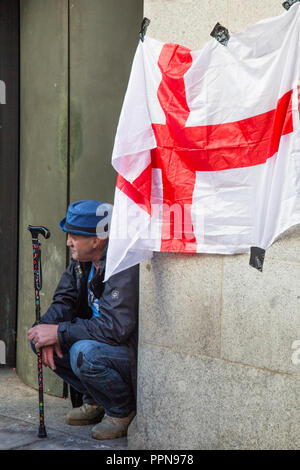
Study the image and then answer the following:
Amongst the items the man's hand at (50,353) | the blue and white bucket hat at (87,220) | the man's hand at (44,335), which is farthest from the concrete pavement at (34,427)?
the blue and white bucket hat at (87,220)

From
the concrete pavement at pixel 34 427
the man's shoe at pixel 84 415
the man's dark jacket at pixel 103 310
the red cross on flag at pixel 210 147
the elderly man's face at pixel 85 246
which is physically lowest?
the concrete pavement at pixel 34 427

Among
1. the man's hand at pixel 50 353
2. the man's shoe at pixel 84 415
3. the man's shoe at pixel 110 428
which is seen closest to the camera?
the man's shoe at pixel 110 428

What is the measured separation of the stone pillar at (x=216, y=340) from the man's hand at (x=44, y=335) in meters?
0.66

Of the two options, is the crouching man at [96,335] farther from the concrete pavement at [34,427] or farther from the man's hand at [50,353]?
the concrete pavement at [34,427]

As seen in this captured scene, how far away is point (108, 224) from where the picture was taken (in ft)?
15.9

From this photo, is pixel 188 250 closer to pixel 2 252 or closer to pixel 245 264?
pixel 245 264

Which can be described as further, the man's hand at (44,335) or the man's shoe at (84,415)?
the man's shoe at (84,415)

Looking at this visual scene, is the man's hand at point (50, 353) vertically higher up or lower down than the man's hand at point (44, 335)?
lower down

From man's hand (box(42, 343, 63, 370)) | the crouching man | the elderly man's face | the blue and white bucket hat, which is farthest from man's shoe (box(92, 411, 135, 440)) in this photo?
the blue and white bucket hat

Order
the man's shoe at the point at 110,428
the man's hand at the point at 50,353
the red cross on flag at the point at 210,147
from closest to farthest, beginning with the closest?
the red cross on flag at the point at 210,147 < the man's shoe at the point at 110,428 < the man's hand at the point at 50,353

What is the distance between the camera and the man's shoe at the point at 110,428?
4602 millimetres

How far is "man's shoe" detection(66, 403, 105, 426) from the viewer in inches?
194

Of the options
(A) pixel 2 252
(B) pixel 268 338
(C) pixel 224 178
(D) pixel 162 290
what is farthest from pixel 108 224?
(A) pixel 2 252

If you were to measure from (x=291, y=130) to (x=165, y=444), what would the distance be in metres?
2.01
